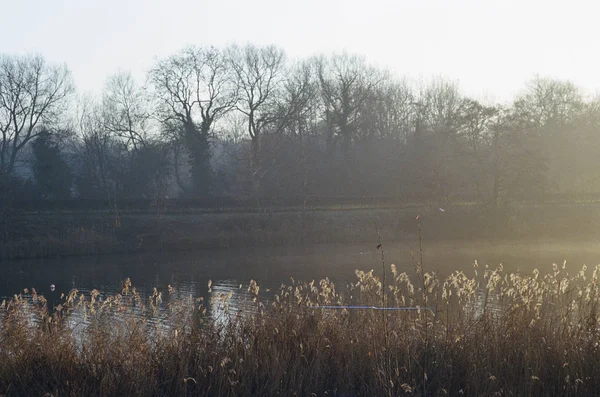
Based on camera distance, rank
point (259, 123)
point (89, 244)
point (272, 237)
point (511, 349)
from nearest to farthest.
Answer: point (511, 349)
point (89, 244)
point (272, 237)
point (259, 123)

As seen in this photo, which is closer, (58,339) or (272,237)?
(58,339)

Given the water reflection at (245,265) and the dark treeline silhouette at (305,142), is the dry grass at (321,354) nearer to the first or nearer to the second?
the water reflection at (245,265)

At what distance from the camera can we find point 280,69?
199ft

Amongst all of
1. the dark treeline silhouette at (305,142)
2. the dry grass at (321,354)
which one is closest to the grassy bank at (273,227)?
the dark treeline silhouette at (305,142)

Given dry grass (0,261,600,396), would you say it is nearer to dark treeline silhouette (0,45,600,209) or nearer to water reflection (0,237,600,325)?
water reflection (0,237,600,325)

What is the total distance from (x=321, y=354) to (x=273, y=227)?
37831mm

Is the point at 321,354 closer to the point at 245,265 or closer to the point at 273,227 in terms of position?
the point at 245,265

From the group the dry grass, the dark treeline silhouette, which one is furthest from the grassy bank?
the dry grass

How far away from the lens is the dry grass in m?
7.12

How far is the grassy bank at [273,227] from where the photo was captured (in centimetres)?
3968

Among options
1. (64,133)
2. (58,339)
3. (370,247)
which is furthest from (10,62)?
(58,339)

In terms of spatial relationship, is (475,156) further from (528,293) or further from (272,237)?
(528,293)

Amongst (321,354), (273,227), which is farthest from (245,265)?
(321,354)

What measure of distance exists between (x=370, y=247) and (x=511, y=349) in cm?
3149
